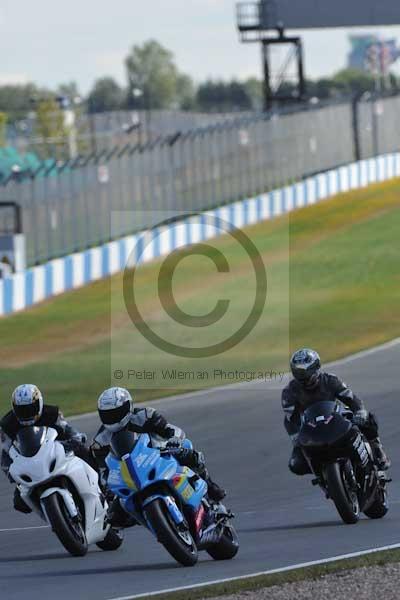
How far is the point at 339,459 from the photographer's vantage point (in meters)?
11.5

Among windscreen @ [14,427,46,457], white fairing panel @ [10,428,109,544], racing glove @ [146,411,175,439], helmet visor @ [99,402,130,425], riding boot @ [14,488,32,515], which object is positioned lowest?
riding boot @ [14,488,32,515]

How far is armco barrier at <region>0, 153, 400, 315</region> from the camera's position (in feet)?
108

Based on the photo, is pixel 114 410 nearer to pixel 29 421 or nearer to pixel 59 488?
pixel 59 488

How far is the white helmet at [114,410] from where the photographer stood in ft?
33.7

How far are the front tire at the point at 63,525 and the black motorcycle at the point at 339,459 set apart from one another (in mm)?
1972

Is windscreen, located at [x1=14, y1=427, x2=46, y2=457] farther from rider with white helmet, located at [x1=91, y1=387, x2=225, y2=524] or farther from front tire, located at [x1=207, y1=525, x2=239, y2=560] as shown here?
front tire, located at [x1=207, y1=525, x2=239, y2=560]

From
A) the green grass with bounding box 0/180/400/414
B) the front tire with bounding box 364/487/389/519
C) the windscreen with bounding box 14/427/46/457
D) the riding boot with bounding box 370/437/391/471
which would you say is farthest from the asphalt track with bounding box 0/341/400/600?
the green grass with bounding box 0/180/400/414

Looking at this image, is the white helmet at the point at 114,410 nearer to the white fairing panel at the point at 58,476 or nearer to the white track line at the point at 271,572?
the white fairing panel at the point at 58,476

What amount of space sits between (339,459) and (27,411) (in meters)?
2.50

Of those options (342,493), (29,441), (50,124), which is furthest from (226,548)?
(50,124)

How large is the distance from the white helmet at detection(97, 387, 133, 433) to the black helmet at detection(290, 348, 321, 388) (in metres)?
2.07

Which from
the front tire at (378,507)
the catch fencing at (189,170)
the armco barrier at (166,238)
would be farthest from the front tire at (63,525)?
the catch fencing at (189,170)

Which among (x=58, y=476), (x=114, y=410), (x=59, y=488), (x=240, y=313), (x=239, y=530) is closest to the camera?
(x=114, y=410)

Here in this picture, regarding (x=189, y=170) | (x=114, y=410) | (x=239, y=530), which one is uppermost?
(x=189, y=170)
